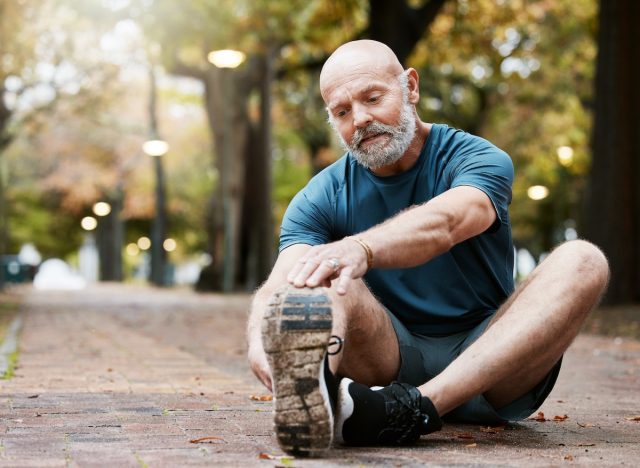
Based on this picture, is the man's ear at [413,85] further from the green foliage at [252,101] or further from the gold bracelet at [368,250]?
the green foliage at [252,101]

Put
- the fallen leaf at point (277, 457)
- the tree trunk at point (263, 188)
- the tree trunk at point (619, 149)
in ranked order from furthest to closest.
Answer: the tree trunk at point (263, 188) < the tree trunk at point (619, 149) < the fallen leaf at point (277, 457)

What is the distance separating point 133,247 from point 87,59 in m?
64.6

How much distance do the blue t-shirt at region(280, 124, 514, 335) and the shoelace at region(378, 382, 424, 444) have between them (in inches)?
23.5

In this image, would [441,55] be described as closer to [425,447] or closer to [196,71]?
[196,71]

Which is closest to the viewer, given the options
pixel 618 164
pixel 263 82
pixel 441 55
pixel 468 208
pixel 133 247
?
pixel 468 208

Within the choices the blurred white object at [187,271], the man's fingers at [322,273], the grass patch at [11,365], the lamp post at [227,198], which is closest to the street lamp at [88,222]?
the lamp post at [227,198]

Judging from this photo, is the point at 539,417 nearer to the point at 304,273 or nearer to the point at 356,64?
the point at 356,64

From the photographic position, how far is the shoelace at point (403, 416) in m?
3.72

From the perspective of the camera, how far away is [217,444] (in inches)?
153

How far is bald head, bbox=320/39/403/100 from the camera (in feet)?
13.6

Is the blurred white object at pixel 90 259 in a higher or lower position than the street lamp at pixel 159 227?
lower

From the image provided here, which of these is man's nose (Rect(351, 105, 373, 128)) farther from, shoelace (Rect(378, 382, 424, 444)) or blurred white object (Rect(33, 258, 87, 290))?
blurred white object (Rect(33, 258, 87, 290))

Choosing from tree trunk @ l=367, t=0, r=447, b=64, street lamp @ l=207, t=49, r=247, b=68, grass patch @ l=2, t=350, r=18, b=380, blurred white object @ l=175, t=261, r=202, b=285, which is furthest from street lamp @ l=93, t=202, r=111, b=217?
blurred white object @ l=175, t=261, r=202, b=285

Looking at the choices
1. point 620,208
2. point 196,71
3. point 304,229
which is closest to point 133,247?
point 196,71
